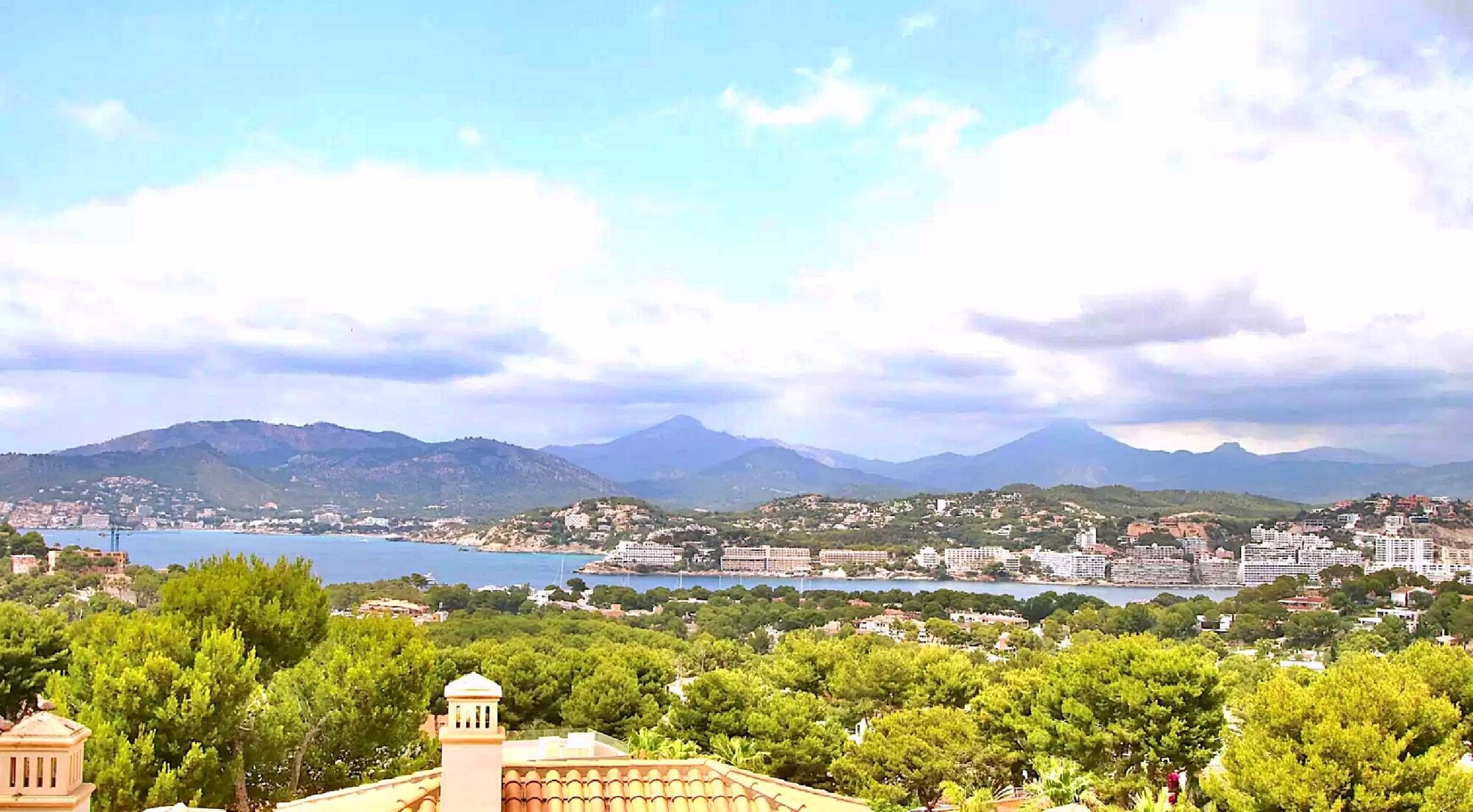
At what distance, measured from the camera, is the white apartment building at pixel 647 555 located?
9275 cm

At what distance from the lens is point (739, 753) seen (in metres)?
11.4

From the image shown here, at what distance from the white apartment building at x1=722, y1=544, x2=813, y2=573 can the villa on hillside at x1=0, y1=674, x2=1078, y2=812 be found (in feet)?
277

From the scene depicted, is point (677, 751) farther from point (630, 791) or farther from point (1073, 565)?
point (1073, 565)

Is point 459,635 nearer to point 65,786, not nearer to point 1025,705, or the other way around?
point 1025,705

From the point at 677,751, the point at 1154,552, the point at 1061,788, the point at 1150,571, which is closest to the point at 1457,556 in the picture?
the point at 1154,552

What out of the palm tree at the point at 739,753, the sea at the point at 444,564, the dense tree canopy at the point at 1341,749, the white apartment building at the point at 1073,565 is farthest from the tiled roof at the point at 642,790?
the white apartment building at the point at 1073,565

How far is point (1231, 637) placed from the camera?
143 feet

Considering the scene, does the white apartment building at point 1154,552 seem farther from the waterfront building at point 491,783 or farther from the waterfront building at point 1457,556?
the waterfront building at point 491,783

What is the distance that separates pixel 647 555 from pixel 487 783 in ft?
297

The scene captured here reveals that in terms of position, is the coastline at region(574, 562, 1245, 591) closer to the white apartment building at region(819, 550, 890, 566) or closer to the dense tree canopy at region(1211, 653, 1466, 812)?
the white apartment building at region(819, 550, 890, 566)

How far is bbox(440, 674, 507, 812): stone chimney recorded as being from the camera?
14.3ft

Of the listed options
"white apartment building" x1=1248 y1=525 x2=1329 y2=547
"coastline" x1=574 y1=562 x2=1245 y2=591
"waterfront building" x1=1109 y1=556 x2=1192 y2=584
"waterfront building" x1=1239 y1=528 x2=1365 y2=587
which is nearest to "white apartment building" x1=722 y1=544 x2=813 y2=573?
"coastline" x1=574 y1=562 x2=1245 y2=591

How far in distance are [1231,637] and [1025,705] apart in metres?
34.1

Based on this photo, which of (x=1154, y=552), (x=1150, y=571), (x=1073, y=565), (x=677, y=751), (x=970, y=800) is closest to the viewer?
(x=970, y=800)
